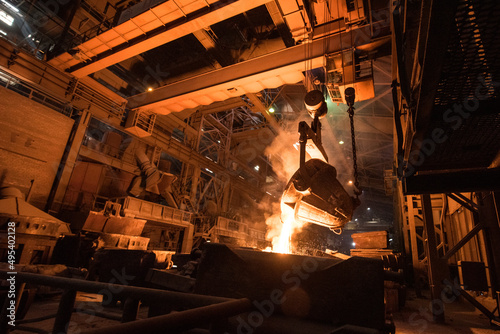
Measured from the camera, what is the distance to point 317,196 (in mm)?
3775

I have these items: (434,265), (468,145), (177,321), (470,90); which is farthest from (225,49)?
(177,321)

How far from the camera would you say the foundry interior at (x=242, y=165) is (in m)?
1.65

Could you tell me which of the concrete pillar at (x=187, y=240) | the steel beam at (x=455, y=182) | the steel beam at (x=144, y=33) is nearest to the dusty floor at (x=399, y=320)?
the steel beam at (x=455, y=182)

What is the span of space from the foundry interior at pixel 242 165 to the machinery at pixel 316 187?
0.10ft

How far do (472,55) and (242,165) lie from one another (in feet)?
56.6

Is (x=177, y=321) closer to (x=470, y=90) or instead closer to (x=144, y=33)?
(x=470, y=90)

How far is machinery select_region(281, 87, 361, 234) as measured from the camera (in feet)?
11.7

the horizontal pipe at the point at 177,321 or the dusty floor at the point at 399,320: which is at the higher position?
the horizontal pipe at the point at 177,321

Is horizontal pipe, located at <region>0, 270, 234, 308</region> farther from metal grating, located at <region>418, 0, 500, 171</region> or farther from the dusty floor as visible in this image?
metal grating, located at <region>418, 0, 500, 171</region>

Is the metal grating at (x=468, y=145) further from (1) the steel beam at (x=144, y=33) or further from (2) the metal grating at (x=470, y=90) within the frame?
(1) the steel beam at (x=144, y=33)

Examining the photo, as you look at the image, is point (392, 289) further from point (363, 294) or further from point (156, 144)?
point (156, 144)

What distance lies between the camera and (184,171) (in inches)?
557

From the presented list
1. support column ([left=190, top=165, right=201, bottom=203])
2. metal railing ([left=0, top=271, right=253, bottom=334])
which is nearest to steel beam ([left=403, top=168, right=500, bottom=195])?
metal railing ([left=0, top=271, right=253, bottom=334])

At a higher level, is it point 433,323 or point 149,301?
point 149,301
